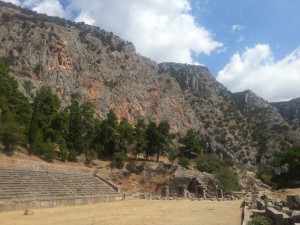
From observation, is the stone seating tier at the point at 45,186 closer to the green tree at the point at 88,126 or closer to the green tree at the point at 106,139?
the green tree at the point at 88,126

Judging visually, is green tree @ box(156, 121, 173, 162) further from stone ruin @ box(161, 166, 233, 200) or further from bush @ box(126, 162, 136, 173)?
bush @ box(126, 162, 136, 173)

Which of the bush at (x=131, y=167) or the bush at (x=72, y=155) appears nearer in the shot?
the bush at (x=72, y=155)

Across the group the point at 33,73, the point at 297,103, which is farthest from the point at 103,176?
the point at 297,103

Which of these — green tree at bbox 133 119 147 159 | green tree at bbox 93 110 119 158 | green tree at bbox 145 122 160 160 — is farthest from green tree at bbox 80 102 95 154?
green tree at bbox 145 122 160 160

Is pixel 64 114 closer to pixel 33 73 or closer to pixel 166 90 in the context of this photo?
pixel 33 73

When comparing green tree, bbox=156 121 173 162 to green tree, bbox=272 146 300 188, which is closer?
green tree, bbox=272 146 300 188

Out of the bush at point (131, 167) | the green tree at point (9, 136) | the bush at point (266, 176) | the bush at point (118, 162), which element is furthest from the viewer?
the bush at point (266, 176)

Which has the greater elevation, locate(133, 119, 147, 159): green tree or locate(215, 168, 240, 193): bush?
locate(133, 119, 147, 159): green tree

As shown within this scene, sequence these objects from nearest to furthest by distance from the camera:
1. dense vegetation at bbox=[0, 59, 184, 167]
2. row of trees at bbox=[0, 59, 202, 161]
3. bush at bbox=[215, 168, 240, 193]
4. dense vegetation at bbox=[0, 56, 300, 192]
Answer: dense vegetation at bbox=[0, 59, 184, 167] < row of trees at bbox=[0, 59, 202, 161] < dense vegetation at bbox=[0, 56, 300, 192] < bush at bbox=[215, 168, 240, 193]

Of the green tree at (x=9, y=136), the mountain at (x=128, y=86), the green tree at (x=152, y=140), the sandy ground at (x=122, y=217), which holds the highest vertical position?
the mountain at (x=128, y=86)

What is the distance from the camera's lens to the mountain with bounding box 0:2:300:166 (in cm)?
7950

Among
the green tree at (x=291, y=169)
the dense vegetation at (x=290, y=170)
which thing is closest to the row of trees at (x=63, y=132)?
the dense vegetation at (x=290, y=170)

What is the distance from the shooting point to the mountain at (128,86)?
79500mm

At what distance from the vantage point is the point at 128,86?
9362cm
